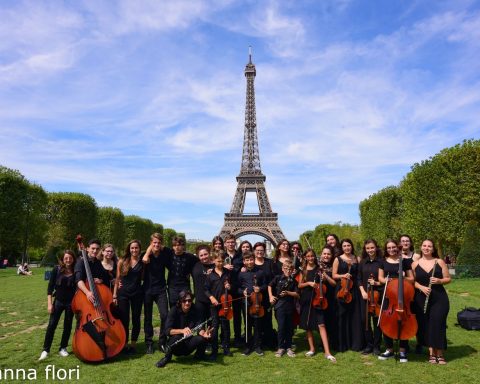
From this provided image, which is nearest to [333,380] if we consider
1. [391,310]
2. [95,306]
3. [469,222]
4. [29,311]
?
[391,310]

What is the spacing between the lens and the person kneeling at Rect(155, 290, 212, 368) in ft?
26.7

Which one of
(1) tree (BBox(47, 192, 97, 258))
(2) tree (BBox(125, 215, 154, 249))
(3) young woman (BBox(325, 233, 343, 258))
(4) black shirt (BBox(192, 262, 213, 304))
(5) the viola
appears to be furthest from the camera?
(2) tree (BBox(125, 215, 154, 249))

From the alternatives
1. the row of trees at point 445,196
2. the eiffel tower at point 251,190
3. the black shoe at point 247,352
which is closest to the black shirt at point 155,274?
the black shoe at point 247,352

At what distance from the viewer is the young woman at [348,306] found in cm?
887

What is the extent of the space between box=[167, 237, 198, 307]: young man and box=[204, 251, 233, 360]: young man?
0.49 m

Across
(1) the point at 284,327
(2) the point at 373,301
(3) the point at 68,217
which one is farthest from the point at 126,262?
(3) the point at 68,217

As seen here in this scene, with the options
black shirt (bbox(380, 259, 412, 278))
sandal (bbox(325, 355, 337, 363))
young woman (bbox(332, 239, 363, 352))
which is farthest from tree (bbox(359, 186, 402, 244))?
sandal (bbox(325, 355, 337, 363))

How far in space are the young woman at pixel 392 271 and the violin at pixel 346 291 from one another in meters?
0.68

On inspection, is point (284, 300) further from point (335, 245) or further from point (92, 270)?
point (92, 270)

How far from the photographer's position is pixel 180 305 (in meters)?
8.47

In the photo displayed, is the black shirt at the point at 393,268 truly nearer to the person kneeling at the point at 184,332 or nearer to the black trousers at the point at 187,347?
the person kneeling at the point at 184,332

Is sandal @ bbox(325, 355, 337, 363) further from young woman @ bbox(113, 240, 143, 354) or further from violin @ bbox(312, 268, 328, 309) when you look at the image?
young woman @ bbox(113, 240, 143, 354)

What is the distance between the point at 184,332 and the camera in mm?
8102

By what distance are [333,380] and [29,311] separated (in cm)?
1125
